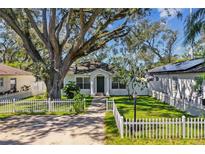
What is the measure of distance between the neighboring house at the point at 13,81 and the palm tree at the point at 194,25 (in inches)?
667

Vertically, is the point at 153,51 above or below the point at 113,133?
above

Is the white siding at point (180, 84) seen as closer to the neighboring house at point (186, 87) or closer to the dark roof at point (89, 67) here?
the neighboring house at point (186, 87)

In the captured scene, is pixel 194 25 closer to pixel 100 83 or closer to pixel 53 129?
pixel 53 129

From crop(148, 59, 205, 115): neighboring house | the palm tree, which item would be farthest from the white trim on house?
the palm tree

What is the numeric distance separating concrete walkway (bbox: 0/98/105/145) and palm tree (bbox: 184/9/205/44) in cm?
501

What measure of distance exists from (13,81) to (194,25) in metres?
22.5

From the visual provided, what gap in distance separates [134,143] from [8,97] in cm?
1596

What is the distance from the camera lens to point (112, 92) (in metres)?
27.9

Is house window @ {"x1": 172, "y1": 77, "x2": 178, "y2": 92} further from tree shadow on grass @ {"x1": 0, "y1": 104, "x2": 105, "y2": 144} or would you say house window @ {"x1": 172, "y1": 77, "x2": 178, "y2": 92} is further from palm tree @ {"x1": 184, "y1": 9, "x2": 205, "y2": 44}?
palm tree @ {"x1": 184, "y1": 9, "x2": 205, "y2": 44}

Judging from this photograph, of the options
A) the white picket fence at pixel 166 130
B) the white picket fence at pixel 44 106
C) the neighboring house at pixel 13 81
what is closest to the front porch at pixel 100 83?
the neighboring house at pixel 13 81

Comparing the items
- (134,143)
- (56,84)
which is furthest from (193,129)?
(56,84)

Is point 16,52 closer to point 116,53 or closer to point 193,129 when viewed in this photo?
point 116,53

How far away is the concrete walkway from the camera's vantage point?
1005 cm
